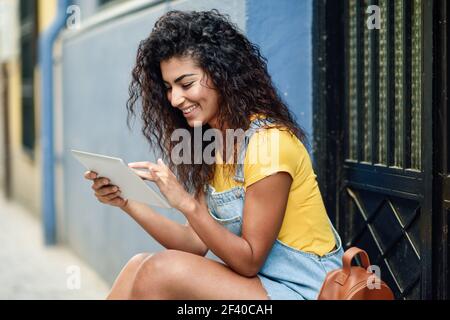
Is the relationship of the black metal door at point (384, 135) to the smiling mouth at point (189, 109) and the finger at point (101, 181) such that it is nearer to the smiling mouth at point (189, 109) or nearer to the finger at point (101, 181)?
the smiling mouth at point (189, 109)

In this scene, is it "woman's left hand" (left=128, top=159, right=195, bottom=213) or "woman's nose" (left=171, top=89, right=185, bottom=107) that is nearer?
"woman's left hand" (left=128, top=159, right=195, bottom=213)

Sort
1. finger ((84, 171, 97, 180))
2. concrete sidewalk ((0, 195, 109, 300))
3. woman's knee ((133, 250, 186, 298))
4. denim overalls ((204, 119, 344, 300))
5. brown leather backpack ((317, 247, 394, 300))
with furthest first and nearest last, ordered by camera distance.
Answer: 1. concrete sidewalk ((0, 195, 109, 300))
2. finger ((84, 171, 97, 180))
3. denim overalls ((204, 119, 344, 300))
4. woman's knee ((133, 250, 186, 298))
5. brown leather backpack ((317, 247, 394, 300))

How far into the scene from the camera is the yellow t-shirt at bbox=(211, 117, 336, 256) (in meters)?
2.64

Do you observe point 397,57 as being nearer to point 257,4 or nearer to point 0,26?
point 257,4

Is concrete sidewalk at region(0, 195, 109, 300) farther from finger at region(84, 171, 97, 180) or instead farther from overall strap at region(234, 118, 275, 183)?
overall strap at region(234, 118, 275, 183)

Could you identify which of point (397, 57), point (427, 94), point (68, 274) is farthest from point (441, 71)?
point (68, 274)

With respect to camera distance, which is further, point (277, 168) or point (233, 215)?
point (233, 215)

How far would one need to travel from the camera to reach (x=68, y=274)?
6.30 m

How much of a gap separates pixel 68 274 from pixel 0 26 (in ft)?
20.0

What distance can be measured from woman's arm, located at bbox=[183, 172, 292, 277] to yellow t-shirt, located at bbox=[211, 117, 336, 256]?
0.05m

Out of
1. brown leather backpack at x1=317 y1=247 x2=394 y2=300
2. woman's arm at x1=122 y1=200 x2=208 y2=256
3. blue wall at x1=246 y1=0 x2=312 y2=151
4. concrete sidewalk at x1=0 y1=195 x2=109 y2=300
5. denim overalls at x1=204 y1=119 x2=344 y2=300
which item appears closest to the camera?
brown leather backpack at x1=317 y1=247 x2=394 y2=300

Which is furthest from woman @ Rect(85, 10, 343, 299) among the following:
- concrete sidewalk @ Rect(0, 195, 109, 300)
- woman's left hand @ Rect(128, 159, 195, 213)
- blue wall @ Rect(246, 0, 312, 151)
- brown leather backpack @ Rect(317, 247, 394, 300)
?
concrete sidewalk @ Rect(0, 195, 109, 300)

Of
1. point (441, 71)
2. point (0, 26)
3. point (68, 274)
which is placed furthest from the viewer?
point (0, 26)

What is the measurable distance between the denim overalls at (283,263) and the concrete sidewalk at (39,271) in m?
2.85
